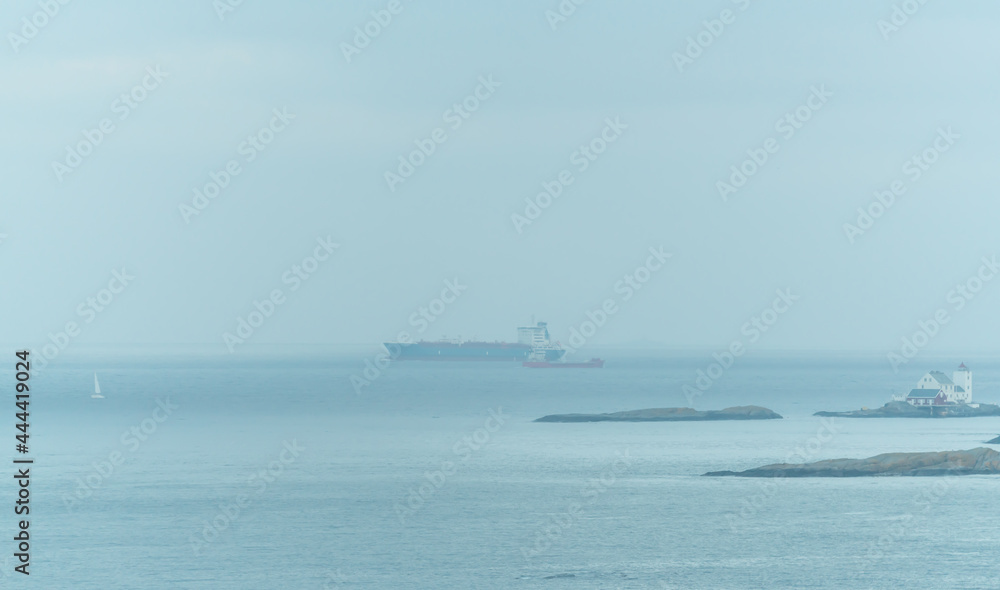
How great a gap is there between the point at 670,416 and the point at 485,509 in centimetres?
5115

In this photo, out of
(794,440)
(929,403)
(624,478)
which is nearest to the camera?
(624,478)

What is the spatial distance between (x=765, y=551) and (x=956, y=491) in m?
17.0

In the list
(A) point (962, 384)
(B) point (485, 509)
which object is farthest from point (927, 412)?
(B) point (485, 509)

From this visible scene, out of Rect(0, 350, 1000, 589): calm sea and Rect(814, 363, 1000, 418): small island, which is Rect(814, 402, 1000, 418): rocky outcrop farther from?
Rect(0, 350, 1000, 589): calm sea

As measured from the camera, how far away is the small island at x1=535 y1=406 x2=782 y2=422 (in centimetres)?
8981

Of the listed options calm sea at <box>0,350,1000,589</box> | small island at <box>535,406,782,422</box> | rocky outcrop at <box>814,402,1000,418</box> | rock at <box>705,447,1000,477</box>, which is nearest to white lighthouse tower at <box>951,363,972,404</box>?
rocky outcrop at <box>814,402,1000,418</box>

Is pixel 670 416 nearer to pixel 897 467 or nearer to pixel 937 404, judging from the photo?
pixel 937 404

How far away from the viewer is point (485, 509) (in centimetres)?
4450

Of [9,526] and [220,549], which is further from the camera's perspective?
[9,526]

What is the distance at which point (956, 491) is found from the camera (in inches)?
1927

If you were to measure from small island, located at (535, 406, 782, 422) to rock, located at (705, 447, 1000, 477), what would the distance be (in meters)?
34.2

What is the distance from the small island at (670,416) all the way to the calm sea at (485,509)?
168 inches

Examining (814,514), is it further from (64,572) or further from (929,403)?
(929,403)

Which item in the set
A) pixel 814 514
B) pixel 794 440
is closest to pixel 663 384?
pixel 794 440
